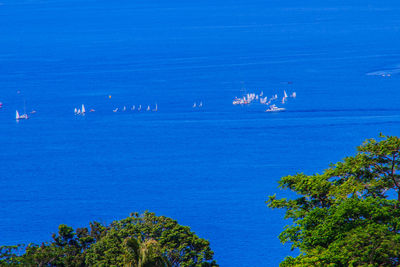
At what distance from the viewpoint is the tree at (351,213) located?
18.4 m

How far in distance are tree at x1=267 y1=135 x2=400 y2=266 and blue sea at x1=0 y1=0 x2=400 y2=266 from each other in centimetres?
4185

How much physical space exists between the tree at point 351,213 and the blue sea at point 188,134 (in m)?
41.8

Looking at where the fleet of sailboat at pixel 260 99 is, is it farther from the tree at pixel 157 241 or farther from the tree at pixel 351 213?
the tree at pixel 351 213

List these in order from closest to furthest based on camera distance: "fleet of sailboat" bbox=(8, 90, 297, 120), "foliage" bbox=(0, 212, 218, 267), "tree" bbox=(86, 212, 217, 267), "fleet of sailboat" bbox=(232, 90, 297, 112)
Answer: "foliage" bbox=(0, 212, 218, 267)
"tree" bbox=(86, 212, 217, 267)
"fleet of sailboat" bbox=(8, 90, 297, 120)
"fleet of sailboat" bbox=(232, 90, 297, 112)

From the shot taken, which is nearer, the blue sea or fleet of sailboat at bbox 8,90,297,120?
the blue sea

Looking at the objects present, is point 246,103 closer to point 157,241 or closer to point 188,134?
point 188,134

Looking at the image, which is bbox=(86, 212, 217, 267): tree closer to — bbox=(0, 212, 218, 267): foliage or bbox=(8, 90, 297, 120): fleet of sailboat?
bbox=(0, 212, 218, 267): foliage

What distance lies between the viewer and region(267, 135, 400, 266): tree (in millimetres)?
18422

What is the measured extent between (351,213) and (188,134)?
289 feet

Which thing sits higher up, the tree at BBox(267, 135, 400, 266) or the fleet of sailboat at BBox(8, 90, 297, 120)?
the fleet of sailboat at BBox(8, 90, 297, 120)

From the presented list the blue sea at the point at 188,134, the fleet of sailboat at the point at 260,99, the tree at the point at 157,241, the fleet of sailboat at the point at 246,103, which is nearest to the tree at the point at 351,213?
the tree at the point at 157,241

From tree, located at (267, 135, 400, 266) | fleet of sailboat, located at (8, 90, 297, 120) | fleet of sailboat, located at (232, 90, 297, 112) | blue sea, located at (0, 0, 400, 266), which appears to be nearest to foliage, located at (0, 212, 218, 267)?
tree, located at (267, 135, 400, 266)

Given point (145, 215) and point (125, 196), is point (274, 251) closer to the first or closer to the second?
point (125, 196)

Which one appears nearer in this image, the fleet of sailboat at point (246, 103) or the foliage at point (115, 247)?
the foliage at point (115, 247)
